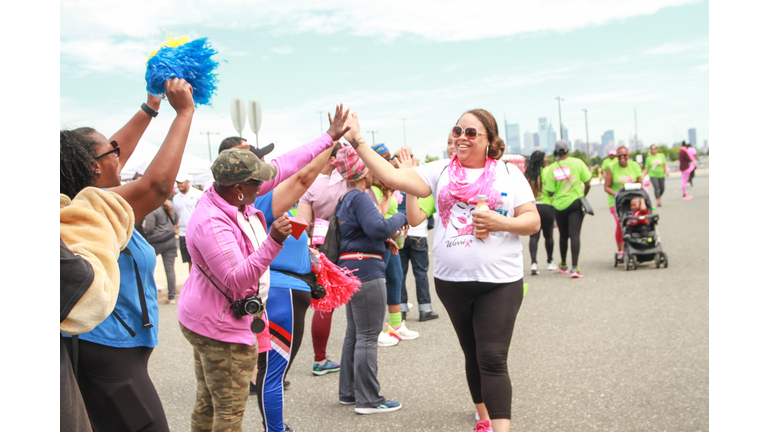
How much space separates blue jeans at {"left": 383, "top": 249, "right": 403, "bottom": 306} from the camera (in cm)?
621

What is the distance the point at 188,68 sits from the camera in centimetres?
241

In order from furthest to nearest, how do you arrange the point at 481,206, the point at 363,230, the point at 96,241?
the point at 363,230
the point at 481,206
the point at 96,241

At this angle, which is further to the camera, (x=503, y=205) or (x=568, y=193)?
(x=568, y=193)

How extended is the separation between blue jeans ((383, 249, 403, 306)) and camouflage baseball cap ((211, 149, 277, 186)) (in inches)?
143

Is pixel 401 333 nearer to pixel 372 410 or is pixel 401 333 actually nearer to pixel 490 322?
pixel 372 410

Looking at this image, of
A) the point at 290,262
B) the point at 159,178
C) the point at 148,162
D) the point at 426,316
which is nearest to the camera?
the point at 159,178

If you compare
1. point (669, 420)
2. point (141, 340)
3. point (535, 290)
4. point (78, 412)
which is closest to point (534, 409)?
point (669, 420)

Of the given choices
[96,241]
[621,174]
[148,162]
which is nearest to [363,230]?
[96,241]

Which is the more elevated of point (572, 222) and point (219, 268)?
point (219, 268)

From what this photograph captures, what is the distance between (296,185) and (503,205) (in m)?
1.21

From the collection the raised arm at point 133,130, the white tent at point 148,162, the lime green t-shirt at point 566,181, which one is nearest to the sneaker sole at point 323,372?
the raised arm at point 133,130

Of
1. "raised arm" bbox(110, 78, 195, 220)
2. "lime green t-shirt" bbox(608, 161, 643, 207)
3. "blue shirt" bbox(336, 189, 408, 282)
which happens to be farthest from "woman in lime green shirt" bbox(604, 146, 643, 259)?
"raised arm" bbox(110, 78, 195, 220)

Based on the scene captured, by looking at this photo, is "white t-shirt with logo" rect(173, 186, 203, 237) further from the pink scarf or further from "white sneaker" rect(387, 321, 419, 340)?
the pink scarf

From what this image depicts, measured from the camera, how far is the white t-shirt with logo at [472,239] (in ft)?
10.7
